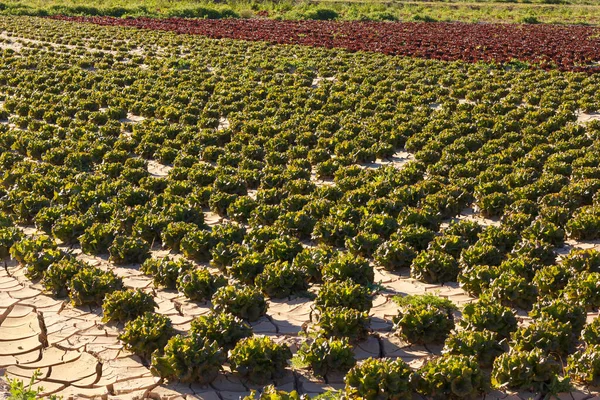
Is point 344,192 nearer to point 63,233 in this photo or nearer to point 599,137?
point 63,233

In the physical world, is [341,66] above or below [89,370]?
above

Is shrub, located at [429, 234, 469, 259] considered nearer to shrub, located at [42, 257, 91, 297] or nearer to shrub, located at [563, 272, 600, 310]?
shrub, located at [563, 272, 600, 310]

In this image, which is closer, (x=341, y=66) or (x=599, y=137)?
(x=599, y=137)

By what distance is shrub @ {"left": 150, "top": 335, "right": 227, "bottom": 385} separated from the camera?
634 cm

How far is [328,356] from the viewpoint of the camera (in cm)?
648

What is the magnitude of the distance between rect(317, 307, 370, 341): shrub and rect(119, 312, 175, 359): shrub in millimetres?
1768

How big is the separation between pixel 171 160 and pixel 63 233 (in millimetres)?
4860

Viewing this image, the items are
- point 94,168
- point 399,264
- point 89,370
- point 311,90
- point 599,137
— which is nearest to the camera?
point 89,370

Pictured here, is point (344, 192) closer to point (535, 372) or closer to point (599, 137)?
point (535, 372)

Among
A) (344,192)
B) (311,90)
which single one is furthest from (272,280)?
(311,90)

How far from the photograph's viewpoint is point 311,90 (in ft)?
72.3

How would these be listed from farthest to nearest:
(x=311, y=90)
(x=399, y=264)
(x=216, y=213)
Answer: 1. (x=311, y=90)
2. (x=216, y=213)
3. (x=399, y=264)

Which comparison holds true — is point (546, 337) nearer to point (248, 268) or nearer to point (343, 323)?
point (343, 323)

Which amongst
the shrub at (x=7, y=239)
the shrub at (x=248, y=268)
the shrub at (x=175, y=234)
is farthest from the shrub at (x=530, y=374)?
the shrub at (x=7, y=239)
